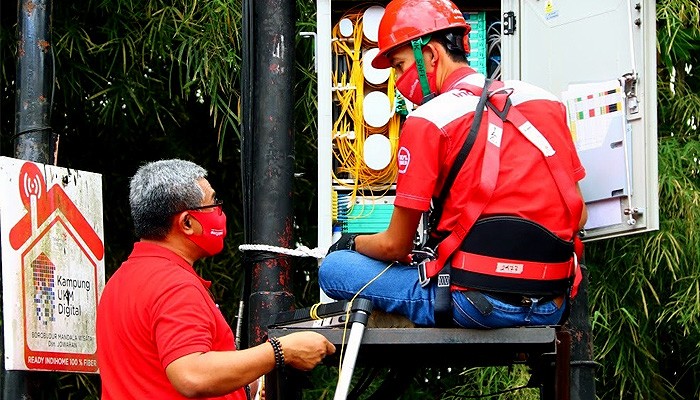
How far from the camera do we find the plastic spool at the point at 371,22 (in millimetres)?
6867

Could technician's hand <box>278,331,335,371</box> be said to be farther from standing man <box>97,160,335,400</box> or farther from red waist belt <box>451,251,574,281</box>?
red waist belt <box>451,251,574,281</box>

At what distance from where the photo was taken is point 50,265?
5.71 m

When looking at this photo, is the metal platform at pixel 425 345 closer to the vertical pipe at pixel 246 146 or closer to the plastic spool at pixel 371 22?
the vertical pipe at pixel 246 146

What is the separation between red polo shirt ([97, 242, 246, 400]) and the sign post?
45cm

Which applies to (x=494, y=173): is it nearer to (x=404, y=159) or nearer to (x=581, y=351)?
(x=404, y=159)

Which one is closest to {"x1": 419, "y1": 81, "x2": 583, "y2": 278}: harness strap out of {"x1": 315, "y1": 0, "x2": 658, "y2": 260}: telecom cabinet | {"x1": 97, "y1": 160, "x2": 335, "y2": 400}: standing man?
{"x1": 97, "y1": 160, "x2": 335, "y2": 400}: standing man

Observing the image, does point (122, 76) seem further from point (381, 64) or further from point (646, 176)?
point (646, 176)

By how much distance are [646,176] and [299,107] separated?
2.59 m

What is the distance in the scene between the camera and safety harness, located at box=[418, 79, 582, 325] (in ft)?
16.5

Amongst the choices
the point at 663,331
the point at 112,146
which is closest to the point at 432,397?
the point at 663,331

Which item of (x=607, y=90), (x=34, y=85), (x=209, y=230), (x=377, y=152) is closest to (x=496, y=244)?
(x=209, y=230)

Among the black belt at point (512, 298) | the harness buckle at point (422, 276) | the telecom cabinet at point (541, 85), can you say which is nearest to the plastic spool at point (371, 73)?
the telecom cabinet at point (541, 85)

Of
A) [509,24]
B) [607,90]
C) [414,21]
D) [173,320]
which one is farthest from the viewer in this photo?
[509,24]

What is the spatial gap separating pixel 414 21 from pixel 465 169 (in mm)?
671
